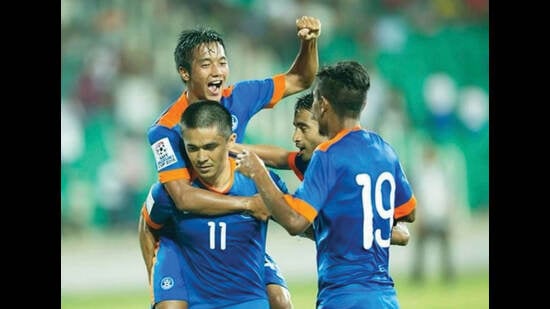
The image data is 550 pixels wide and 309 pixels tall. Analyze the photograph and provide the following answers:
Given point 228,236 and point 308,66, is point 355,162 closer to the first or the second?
point 228,236

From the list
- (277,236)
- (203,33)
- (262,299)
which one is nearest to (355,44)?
(277,236)

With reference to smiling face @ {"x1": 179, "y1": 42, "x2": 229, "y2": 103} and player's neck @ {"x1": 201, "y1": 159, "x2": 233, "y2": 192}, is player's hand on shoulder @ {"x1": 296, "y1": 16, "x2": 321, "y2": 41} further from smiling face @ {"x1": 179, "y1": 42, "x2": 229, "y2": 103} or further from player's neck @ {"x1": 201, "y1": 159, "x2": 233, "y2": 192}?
player's neck @ {"x1": 201, "y1": 159, "x2": 233, "y2": 192}

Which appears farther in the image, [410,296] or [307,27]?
[410,296]

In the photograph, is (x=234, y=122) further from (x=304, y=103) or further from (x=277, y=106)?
(x=277, y=106)

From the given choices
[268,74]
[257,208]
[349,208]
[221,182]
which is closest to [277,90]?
[221,182]

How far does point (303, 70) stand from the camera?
553 centimetres

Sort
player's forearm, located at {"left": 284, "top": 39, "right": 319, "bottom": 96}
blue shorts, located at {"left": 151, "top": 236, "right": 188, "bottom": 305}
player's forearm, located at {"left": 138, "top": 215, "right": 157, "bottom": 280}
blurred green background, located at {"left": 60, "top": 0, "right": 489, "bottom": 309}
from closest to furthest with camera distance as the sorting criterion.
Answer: blue shorts, located at {"left": 151, "top": 236, "right": 188, "bottom": 305} → player's forearm, located at {"left": 138, "top": 215, "right": 157, "bottom": 280} → player's forearm, located at {"left": 284, "top": 39, "right": 319, "bottom": 96} → blurred green background, located at {"left": 60, "top": 0, "right": 489, "bottom": 309}

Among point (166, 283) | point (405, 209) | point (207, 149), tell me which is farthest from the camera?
point (166, 283)

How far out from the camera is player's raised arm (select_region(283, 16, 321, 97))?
16.7 ft

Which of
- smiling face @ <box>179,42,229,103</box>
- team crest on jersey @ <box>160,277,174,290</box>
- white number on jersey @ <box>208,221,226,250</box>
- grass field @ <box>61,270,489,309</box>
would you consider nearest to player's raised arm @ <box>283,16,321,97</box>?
smiling face @ <box>179,42,229,103</box>

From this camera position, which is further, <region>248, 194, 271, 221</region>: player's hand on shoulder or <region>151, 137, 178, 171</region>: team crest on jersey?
<region>151, 137, 178, 171</region>: team crest on jersey

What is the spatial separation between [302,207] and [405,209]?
2.39 ft

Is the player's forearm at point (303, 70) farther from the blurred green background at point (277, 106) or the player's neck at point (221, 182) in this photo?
the blurred green background at point (277, 106)

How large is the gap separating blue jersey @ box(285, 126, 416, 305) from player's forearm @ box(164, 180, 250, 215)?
641 mm
